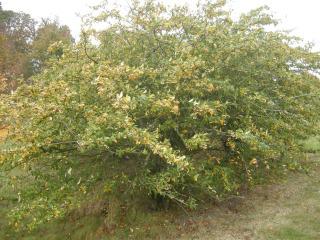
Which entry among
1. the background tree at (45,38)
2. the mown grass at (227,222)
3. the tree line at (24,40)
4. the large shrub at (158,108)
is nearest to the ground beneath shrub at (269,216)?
the mown grass at (227,222)

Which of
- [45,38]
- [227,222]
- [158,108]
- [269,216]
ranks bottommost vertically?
[227,222]

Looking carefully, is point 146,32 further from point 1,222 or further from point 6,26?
point 6,26

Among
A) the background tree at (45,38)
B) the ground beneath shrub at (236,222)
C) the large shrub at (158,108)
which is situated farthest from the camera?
the background tree at (45,38)

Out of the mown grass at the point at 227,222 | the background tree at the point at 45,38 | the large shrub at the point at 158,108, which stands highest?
the background tree at the point at 45,38

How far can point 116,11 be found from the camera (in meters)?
10.6

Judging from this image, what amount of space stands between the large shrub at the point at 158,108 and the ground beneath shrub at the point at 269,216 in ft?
2.45

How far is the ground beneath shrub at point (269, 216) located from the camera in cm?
997

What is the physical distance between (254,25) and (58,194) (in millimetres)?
7572

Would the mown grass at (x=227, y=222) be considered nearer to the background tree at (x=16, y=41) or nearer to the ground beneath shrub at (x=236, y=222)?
the ground beneath shrub at (x=236, y=222)

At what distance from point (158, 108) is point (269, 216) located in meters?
5.06

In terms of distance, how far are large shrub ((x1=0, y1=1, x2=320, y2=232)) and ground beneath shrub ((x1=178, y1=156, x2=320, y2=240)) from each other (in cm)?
75

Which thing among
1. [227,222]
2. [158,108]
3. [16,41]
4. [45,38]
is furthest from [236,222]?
[16,41]

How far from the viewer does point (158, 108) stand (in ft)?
26.2

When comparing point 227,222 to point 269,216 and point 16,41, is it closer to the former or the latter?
point 269,216
